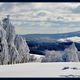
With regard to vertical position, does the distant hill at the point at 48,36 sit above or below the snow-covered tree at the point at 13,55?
above

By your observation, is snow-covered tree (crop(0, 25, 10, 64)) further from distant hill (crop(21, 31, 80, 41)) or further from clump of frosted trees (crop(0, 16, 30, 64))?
distant hill (crop(21, 31, 80, 41))

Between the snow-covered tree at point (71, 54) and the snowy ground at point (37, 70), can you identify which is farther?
the snow-covered tree at point (71, 54)

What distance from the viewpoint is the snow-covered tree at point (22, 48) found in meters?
8.70

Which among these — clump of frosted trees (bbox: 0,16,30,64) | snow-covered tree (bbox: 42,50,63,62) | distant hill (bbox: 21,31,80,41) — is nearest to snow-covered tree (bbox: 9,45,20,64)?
clump of frosted trees (bbox: 0,16,30,64)

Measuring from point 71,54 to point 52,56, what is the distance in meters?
0.45

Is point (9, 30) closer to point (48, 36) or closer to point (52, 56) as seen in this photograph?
point (48, 36)

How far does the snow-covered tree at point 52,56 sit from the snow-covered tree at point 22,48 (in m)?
0.42

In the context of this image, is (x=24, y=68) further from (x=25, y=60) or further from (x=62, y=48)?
(x=62, y=48)

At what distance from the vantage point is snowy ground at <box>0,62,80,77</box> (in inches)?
337

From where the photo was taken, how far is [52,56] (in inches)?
347

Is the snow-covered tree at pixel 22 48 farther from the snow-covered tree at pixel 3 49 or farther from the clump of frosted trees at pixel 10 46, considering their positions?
the snow-covered tree at pixel 3 49

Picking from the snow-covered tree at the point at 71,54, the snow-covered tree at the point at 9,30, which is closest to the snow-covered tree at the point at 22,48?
the snow-covered tree at the point at 9,30

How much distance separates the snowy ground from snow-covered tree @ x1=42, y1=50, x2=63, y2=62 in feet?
0.42

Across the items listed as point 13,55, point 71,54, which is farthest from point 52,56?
point 13,55
